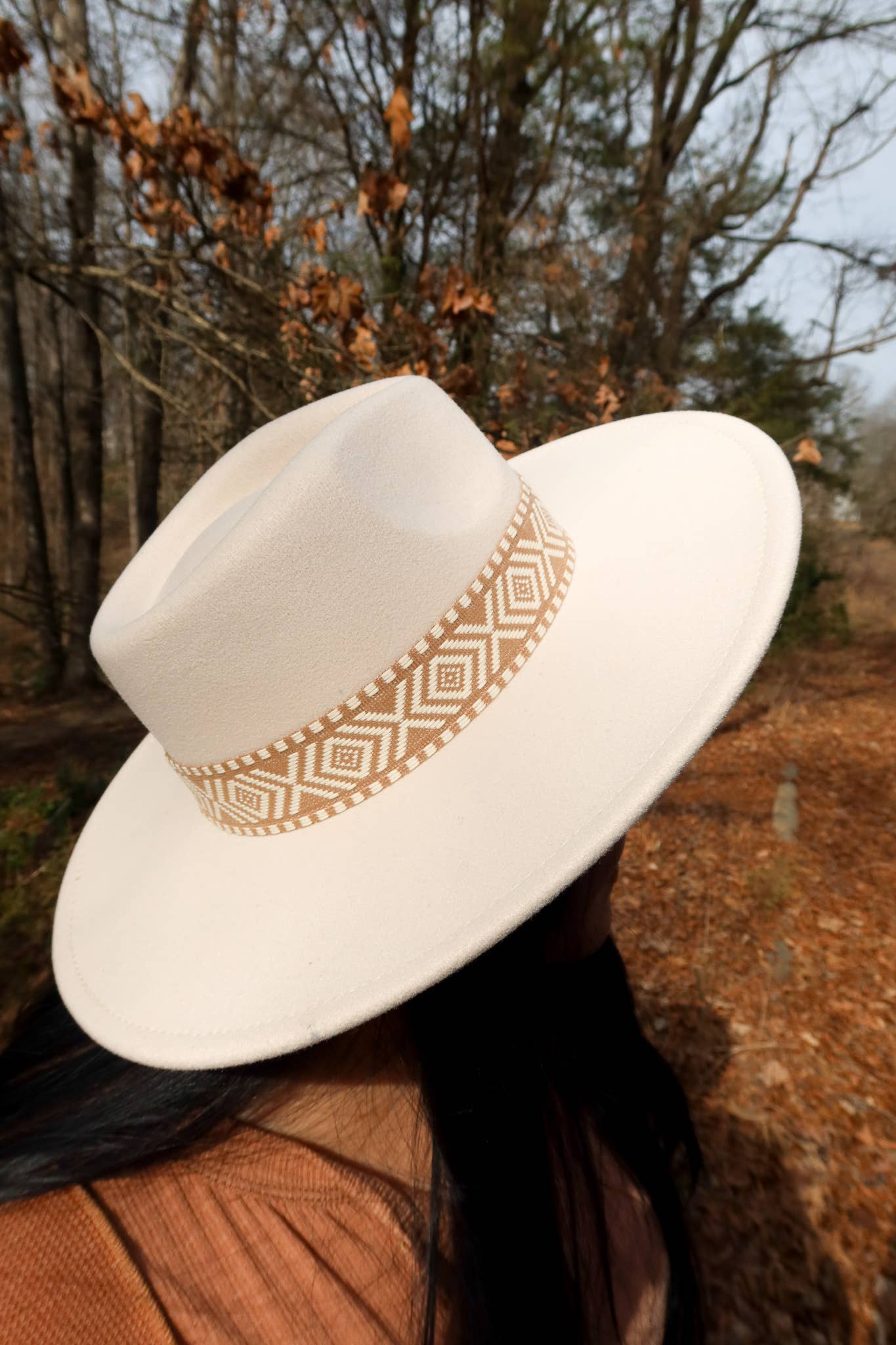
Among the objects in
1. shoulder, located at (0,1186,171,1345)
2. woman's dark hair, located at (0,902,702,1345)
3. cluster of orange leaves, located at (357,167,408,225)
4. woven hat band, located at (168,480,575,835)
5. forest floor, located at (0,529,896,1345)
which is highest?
cluster of orange leaves, located at (357,167,408,225)

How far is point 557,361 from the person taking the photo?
668 centimetres

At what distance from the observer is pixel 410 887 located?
95cm

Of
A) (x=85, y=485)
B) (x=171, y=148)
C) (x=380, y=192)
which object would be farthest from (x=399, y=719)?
(x=85, y=485)

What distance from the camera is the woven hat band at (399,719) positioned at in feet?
3.24

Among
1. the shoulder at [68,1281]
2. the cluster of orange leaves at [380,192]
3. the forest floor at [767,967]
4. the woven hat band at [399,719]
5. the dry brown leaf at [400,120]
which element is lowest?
the forest floor at [767,967]

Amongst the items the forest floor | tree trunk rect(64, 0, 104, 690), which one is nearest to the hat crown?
the forest floor

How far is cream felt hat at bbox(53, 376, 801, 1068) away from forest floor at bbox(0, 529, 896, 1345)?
70.8 inches

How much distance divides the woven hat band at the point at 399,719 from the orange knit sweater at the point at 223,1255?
49cm

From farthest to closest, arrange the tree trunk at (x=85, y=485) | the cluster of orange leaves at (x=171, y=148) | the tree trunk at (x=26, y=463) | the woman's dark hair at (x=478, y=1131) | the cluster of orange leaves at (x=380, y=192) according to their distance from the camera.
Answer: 1. the tree trunk at (x=26, y=463)
2. the tree trunk at (x=85, y=485)
3. the cluster of orange leaves at (x=380, y=192)
4. the cluster of orange leaves at (x=171, y=148)
5. the woman's dark hair at (x=478, y=1131)

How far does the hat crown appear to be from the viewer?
93cm

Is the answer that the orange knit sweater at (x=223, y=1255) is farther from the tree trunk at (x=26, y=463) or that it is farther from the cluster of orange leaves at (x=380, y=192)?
the tree trunk at (x=26, y=463)

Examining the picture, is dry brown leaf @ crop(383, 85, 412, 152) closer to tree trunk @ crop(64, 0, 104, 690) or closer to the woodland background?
the woodland background

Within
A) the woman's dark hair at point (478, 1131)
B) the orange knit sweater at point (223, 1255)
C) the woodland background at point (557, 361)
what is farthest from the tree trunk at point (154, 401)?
the orange knit sweater at point (223, 1255)

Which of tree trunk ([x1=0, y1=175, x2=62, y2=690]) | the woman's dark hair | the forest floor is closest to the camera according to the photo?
the woman's dark hair
